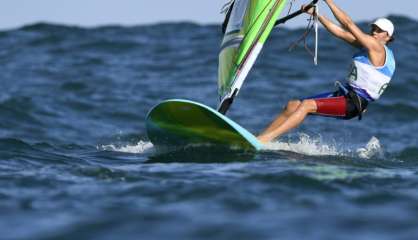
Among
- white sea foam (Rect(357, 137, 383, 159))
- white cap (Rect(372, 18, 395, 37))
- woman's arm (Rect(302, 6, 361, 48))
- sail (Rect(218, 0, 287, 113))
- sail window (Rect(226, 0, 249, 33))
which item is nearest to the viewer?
white cap (Rect(372, 18, 395, 37))

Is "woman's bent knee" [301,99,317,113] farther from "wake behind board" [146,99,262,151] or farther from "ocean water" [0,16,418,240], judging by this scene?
"wake behind board" [146,99,262,151]

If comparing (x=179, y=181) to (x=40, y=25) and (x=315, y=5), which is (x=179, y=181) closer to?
(x=315, y=5)

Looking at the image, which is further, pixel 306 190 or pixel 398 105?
pixel 398 105

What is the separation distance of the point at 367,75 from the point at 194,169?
2.60 m

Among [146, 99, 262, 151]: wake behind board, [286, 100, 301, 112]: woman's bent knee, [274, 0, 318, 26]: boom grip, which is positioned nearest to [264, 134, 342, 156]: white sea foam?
[146, 99, 262, 151]: wake behind board

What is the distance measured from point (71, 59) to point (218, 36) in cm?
488

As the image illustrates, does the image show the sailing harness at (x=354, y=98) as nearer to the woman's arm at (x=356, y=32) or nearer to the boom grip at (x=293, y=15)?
the woman's arm at (x=356, y=32)

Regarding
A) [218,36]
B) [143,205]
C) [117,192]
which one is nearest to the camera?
[143,205]

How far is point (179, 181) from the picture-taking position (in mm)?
9211

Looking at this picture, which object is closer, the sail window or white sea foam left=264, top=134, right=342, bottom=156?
white sea foam left=264, top=134, right=342, bottom=156

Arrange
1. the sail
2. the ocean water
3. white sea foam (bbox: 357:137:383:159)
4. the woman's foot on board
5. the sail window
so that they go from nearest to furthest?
the ocean water → the woman's foot on board → the sail → the sail window → white sea foam (bbox: 357:137:383:159)

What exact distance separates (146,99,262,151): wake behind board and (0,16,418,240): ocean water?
0.78ft

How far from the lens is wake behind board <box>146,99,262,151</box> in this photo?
35.7 feet

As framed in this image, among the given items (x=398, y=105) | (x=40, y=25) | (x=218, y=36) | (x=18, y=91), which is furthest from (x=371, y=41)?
(x=40, y=25)
